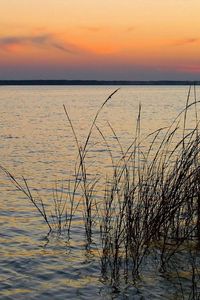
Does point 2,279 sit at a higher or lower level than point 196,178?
lower

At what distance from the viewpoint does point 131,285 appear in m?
7.35

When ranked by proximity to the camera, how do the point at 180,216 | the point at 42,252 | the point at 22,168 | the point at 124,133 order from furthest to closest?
the point at 124,133 → the point at 22,168 → the point at 180,216 → the point at 42,252

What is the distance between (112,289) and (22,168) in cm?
1264

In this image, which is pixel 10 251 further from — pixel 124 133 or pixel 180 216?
pixel 124 133

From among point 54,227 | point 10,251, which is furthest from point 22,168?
point 10,251

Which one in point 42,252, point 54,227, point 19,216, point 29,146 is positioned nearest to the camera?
point 42,252

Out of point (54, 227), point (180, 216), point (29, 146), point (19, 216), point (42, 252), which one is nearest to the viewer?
point (42, 252)

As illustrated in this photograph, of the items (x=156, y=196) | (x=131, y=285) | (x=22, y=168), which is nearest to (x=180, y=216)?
(x=156, y=196)

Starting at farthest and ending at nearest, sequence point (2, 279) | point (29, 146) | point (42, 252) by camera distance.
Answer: point (29, 146) → point (42, 252) → point (2, 279)

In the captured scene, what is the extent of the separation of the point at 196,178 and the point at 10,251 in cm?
378

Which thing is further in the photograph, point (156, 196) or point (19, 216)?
point (19, 216)

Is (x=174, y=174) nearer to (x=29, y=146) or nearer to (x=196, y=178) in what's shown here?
(x=196, y=178)

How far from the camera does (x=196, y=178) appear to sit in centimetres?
818

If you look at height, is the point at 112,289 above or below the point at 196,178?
below
